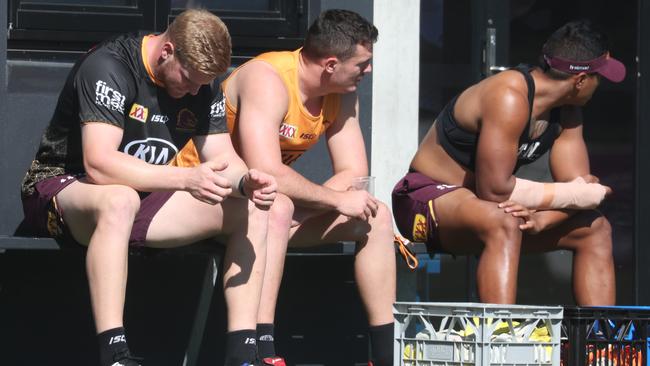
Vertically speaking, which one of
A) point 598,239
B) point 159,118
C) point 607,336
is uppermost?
point 159,118

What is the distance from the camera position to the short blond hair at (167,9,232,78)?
394 cm

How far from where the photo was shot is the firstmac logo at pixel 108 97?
4.02 metres

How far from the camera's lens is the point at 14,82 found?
4.98 metres

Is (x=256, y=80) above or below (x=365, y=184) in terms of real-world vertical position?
above

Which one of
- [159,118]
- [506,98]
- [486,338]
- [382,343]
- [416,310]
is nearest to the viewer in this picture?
[486,338]

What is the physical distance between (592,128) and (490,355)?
320 centimetres

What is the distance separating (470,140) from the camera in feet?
15.9

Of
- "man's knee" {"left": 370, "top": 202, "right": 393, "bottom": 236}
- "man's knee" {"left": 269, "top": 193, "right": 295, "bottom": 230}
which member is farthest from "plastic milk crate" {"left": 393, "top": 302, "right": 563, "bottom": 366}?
"man's knee" {"left": 370, "top": 202, "right": 393, "bottom": 236}

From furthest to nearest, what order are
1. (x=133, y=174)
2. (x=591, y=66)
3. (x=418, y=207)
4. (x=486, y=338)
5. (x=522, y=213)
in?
(x=418, y=207) → (x=591, y=66) → (x=522, y=213) → (x=133, y=174) → (x=486, y=338)

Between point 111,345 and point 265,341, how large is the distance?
574 millimetres

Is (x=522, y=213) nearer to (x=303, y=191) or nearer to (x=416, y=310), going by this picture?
(x=303, y=191)

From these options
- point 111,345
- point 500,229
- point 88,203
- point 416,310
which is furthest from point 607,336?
point 88,203

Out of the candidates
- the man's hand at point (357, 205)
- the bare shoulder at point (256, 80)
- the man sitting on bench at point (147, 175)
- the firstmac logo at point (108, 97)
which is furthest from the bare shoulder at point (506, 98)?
the firstmac logo at point (108, 97)

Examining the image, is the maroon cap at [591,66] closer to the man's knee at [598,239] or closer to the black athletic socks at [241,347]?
the man's knee at [598,239]
